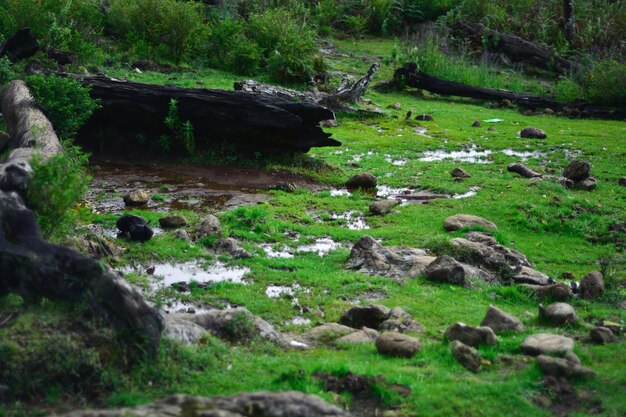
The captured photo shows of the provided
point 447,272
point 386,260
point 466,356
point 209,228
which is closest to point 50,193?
point 209,228

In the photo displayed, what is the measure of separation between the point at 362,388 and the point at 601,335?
280 centimetres

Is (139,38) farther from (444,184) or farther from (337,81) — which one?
(444,184)

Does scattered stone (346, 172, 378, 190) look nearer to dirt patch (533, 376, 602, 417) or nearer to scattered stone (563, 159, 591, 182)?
scattered stone (563, 159, 591, 182)

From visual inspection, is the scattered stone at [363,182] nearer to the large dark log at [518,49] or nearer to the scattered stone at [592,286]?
the scattered stone at [592,286]

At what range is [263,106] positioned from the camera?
1505cm

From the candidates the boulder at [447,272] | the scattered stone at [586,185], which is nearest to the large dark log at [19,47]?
the boulder at [447,272]

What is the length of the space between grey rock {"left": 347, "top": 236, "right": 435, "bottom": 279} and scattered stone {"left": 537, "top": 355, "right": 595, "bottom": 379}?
3308 millimetres

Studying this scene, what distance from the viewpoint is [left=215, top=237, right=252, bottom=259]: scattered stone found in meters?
10.1

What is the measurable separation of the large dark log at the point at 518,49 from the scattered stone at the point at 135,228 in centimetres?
2230

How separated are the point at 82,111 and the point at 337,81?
11.2 metres

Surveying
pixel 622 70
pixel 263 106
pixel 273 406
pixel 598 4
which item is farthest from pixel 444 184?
pixel 598 4

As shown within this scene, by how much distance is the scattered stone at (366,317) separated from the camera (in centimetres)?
795

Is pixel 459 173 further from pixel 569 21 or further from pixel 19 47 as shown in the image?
pixel 569 21

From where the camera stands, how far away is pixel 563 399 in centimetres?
618
